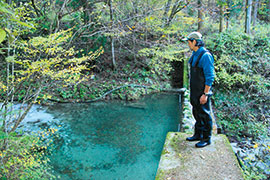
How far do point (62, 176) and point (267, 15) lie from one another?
1865 cm

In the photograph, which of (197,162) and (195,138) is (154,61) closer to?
(195,138)

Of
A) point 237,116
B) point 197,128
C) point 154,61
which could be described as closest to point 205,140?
point 197,128

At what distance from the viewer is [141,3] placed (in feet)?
28.9

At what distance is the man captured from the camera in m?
2.76

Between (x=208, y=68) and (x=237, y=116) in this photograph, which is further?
(x=237, y=116)

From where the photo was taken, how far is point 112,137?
6.25 metres

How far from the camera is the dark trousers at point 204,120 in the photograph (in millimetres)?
2963

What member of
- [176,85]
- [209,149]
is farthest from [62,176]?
[176,85]

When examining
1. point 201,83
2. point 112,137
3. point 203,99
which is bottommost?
point 112,137

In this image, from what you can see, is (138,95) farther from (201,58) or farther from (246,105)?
(201,58)

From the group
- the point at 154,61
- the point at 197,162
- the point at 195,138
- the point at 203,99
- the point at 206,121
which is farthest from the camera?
the point at 154,61

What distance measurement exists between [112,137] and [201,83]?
13.7 feet

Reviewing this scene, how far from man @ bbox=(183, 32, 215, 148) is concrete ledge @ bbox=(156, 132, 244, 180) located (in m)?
0.19

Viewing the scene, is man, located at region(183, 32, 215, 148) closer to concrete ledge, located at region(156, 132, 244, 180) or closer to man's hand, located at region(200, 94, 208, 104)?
man's hand, located at region(200, 94, 208, 104)
